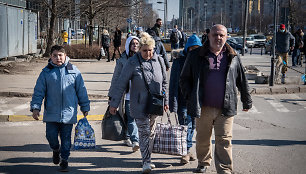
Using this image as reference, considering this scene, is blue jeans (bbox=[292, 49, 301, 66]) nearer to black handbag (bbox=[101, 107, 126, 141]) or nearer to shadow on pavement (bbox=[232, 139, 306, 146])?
shadow on pavement (bbox=[232, 139, 306, 146])

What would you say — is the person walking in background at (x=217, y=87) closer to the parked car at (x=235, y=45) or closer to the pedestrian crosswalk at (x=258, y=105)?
the pedestrian crosswalk at (x=258, y=105)

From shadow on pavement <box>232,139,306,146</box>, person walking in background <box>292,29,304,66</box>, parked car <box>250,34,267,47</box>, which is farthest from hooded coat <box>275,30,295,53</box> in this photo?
parked car <box>250,34,267,47</box>

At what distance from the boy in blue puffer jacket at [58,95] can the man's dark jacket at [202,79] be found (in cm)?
145

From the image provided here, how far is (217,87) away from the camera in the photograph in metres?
4.91

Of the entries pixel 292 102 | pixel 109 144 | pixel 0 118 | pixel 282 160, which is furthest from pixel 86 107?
pixel 292 102

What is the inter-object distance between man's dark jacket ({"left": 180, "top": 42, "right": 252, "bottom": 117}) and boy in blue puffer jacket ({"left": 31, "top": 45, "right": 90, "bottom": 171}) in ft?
4.75

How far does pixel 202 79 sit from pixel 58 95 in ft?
5.99

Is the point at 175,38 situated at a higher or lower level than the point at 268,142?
higher

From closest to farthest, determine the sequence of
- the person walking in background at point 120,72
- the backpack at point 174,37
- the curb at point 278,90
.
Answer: the person walking in background at point 120,72 → the curb at point 278,90 → the backpack at point 174,37

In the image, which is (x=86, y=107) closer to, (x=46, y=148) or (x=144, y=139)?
(x=144, y=139)

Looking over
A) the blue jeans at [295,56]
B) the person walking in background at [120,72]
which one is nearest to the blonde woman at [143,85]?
the person walking in background at [120,72]

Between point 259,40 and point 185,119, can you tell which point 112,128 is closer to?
point 185,119

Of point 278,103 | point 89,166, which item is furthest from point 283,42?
point 89,166

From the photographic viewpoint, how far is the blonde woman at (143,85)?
17.6 feet
